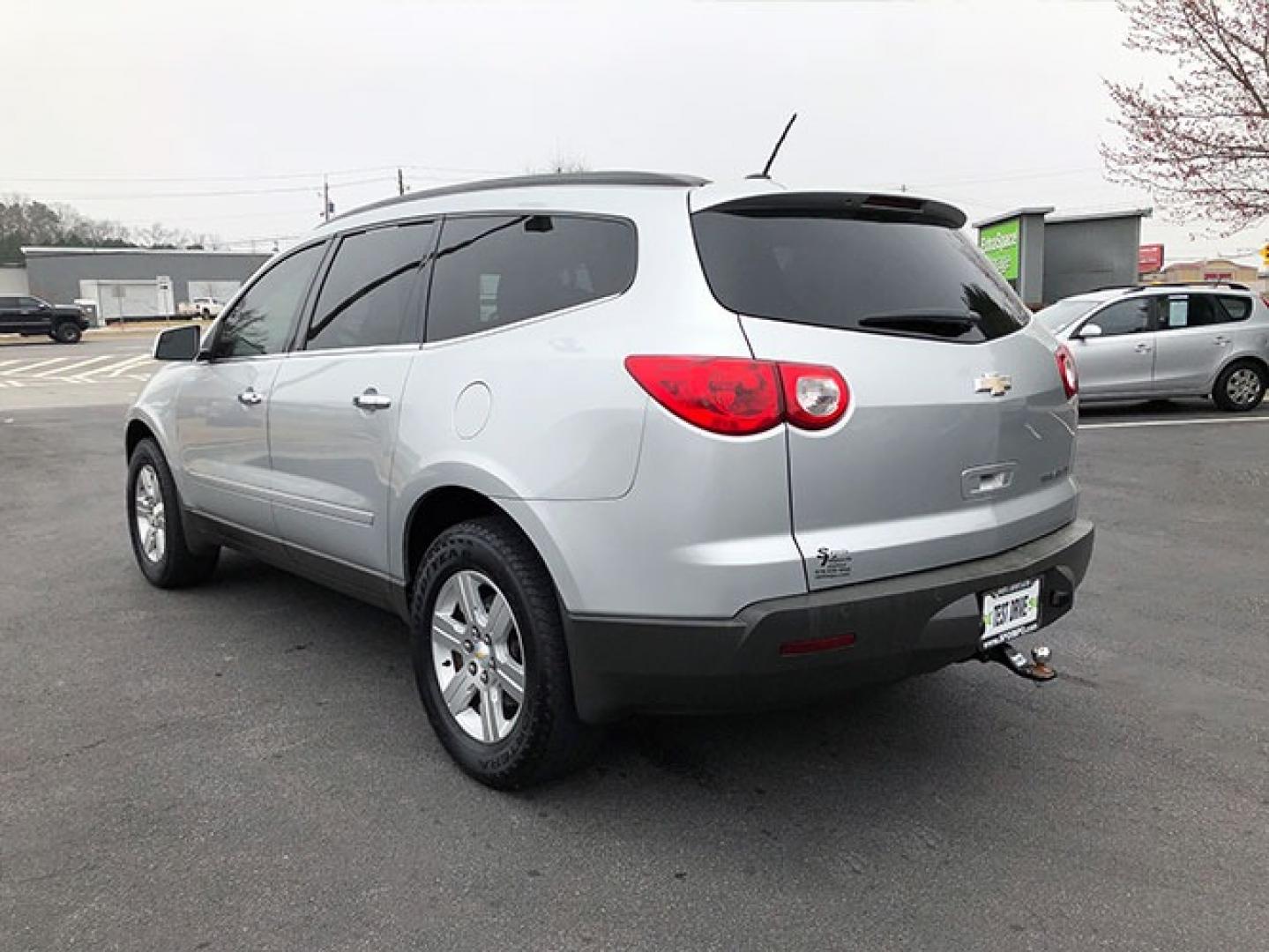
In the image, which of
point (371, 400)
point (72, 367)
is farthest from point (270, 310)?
point (72, 367)

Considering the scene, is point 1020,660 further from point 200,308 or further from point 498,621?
point 200,308

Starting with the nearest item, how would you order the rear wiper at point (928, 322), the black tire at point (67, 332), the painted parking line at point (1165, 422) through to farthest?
1. the rear wiper at point (928, 322)
2. the painted parking line at point (1165, 422)
3. the black tire at point (67, 332)

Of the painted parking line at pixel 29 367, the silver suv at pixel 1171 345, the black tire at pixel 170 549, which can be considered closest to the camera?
the black tire at pixel 170 549

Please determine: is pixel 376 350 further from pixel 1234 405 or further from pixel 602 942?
pixel 1234 405

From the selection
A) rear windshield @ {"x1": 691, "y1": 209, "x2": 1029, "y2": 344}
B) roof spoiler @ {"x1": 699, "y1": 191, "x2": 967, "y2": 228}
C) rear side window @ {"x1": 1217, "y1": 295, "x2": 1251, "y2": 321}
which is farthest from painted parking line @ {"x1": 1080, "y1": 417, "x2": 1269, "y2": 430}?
rear windshield @ {"x1": 691, "y1": 209, "x2": 1029, "y2": 344}

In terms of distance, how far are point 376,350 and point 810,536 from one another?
1.81 m

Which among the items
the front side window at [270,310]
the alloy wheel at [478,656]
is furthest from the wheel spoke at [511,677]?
the front side window at [270,310]

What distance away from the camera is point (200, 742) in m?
3.45

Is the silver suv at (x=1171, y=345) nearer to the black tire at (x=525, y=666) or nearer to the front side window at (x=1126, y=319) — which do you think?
the front side window at (x=1126, y=319)

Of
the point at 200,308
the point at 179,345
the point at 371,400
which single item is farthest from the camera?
the point at 200,308

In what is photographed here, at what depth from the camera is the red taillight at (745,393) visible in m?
2.49

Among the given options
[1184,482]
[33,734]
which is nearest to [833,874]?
[33,734]

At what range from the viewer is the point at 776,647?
8.17ft

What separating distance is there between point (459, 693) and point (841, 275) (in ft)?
5.69
